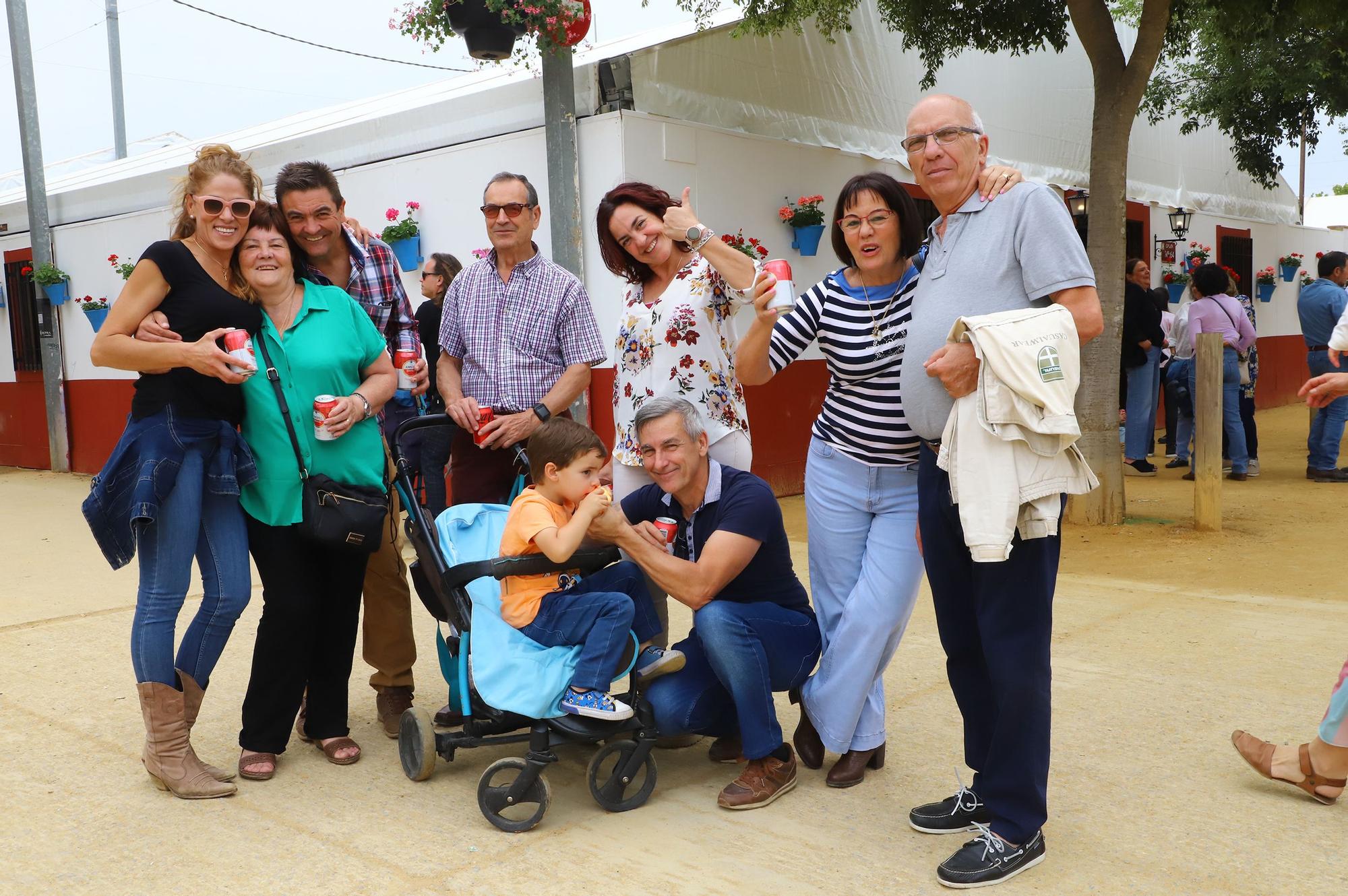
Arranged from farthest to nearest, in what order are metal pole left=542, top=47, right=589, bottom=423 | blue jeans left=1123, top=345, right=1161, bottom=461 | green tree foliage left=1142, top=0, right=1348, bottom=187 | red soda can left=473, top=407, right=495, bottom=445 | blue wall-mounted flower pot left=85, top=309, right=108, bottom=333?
blue wall-mounted flower pot left=85, top=309, right=108, bottom=333 → blue jeans left=1123, top=345, right=1161, bottom=461 → green tree foliage left=1142, top=0, right=1348, bottom=187 → metal pole left=542, top=47, right=589, bottom=423 → red soda can left=473, top=407, right=495, bottom=445

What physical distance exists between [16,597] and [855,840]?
5.26 meters

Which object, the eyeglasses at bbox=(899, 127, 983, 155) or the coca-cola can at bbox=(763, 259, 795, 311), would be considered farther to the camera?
the coca-cola can at bbox=(763, 259, 795, 311)

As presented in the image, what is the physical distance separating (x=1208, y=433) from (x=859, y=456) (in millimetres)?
4879

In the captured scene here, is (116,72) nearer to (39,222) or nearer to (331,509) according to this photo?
(39,222)

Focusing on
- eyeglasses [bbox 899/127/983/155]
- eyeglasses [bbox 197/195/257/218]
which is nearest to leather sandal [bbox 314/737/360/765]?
eyeglasses [bbox 197/195/257/218]

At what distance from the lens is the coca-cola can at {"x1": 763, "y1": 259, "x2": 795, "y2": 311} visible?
3082 mm

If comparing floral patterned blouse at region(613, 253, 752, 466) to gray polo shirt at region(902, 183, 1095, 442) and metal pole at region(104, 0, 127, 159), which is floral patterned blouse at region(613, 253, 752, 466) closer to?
gray polo shirt at region(902, 183, 1095, 442)

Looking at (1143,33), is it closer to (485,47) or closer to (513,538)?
(485,47)

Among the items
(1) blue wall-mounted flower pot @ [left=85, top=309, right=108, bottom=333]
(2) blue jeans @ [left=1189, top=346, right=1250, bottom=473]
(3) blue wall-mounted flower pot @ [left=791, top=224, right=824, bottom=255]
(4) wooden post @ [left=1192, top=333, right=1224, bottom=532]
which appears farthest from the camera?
(1) blue wall-mounted flower pot @ [left=85, top=309, right=108, bottom=333]

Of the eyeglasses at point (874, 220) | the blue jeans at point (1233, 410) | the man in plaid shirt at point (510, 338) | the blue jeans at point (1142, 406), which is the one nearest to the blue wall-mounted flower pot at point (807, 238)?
the blue jeans at point (1142, 406)

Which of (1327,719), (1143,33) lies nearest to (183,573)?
(1327,719)

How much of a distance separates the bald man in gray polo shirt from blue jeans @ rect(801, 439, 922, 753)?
0.33 m

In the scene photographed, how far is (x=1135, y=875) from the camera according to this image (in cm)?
280

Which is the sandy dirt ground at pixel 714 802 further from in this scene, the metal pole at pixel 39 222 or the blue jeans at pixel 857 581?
the metal pole at pixel 39 222
